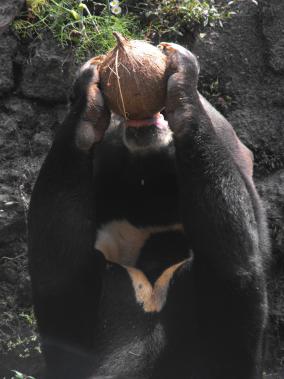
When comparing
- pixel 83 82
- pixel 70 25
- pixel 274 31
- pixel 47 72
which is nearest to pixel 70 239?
pixel 83 82

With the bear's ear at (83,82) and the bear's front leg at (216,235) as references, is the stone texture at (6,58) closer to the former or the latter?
the bear's ear at (83,82)

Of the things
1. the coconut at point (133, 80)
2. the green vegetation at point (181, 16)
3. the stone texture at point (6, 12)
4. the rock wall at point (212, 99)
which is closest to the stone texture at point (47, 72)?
the rock wall at point (212, 99)

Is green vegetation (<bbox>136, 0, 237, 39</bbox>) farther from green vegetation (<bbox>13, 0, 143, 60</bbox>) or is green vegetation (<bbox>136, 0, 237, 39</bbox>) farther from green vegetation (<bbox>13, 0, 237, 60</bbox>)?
green vegetation (<bbox>13, 0, 143, 60</bbox>)

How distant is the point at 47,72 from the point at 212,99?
0.98 metres

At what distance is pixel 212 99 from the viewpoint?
536cm

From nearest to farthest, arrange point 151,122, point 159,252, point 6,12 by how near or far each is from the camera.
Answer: point 151,122 < point 159,252 < point 6,12

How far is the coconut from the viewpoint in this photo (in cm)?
346

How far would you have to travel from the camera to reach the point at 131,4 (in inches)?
215

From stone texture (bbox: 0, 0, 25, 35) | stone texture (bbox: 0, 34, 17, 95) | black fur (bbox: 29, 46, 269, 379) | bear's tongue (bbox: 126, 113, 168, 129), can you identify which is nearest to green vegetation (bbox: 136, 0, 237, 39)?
stone texture (bbox: 0, 34, 17, 95)

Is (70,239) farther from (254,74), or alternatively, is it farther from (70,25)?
(254,74)

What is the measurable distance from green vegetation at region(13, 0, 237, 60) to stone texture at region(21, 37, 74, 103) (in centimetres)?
7

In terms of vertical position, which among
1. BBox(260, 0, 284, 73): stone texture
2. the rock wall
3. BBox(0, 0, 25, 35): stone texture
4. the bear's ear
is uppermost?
the bear's ear

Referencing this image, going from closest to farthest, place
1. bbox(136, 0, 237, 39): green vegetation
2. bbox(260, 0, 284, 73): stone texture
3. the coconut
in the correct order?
the coconut < bbox(136, 0, 237, 39): green vegetation < bbox(260, 0, 284, 73): stone texture

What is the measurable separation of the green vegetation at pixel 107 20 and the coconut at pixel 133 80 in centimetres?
170
